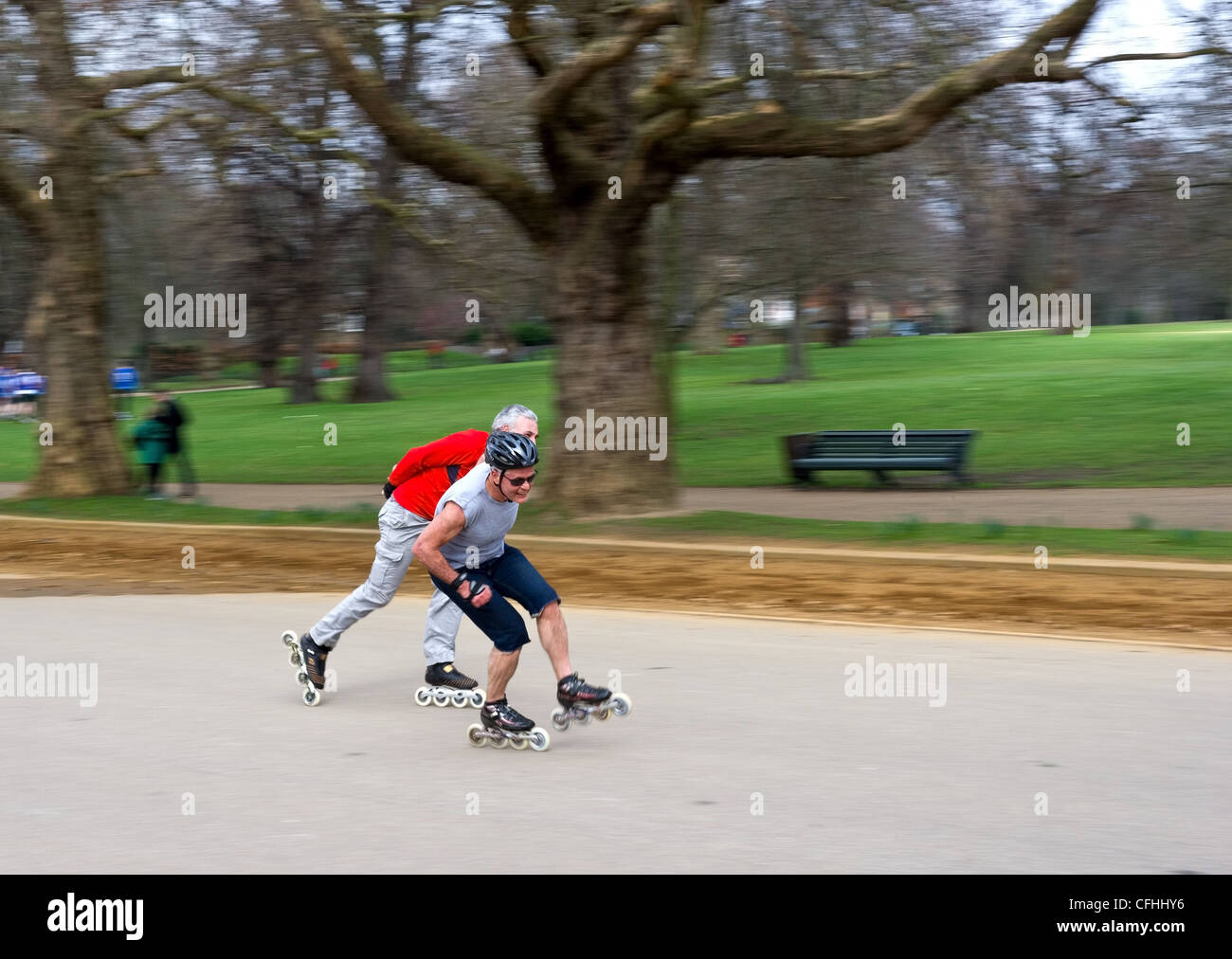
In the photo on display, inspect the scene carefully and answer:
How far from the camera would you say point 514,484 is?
22.2 feet

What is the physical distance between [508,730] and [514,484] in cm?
115

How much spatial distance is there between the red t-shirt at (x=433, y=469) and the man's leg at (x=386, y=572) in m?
0.08

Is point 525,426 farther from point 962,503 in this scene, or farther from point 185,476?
point 185,476

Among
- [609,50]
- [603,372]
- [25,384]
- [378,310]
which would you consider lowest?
[25,384]

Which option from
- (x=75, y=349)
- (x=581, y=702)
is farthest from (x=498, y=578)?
(x=75, y=349)

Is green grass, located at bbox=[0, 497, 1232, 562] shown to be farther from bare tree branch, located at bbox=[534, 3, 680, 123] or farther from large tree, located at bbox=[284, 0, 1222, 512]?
bare tree branch, located at bbox=[534, 3, 680, 123]

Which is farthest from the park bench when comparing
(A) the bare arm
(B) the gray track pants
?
(A) the bare arm

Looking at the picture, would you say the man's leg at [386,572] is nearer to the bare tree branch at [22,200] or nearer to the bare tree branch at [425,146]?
the bare tree branch at [425,146]

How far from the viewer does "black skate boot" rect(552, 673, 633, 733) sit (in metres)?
6.96

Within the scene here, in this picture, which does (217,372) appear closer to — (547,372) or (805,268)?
(547,372)

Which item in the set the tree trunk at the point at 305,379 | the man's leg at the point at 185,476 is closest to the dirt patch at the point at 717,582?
the man's leg at the point at 185,476

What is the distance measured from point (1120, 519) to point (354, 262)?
26760mm

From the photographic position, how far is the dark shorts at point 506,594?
22.8 feet

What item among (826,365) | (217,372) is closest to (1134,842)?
(826,365)
